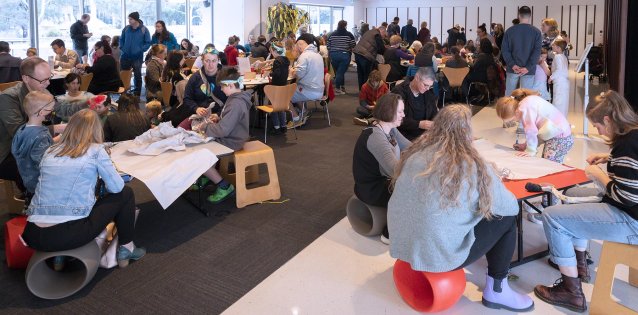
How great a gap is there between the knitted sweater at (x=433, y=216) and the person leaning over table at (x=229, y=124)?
2.05 meters

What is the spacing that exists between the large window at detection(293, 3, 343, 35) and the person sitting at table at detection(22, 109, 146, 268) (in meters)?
15.2

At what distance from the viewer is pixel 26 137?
3.51 meters

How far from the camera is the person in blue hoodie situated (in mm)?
9445

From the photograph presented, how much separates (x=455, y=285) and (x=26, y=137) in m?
2.70

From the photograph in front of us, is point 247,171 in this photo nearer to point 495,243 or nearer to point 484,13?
point 495,243

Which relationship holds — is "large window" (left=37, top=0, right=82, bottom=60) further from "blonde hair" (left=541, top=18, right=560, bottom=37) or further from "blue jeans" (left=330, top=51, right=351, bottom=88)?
"blonde hair" (left=541, top=18, right=560, bottom=37)

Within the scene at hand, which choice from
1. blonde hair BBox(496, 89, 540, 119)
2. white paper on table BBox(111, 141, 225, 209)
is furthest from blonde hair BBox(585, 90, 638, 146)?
white paper on table BBox(111, 141, 225, 209)

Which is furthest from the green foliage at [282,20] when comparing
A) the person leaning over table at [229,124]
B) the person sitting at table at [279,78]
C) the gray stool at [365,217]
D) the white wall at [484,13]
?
the gray stool at [365,217]

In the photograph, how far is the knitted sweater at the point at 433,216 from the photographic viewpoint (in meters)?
2.59

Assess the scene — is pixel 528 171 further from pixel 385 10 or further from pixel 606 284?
pixel 385 10

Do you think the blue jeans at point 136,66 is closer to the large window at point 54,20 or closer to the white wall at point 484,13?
the large window at point 54,20

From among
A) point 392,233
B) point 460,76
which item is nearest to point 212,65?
point 392,233

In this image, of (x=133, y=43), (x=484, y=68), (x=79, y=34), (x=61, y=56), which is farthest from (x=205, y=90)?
(x=79, y=34)

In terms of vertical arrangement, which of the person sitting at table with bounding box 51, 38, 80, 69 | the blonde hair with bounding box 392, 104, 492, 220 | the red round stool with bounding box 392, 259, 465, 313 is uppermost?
the person sitting at table with bounding box 51, 38, 80, 69
